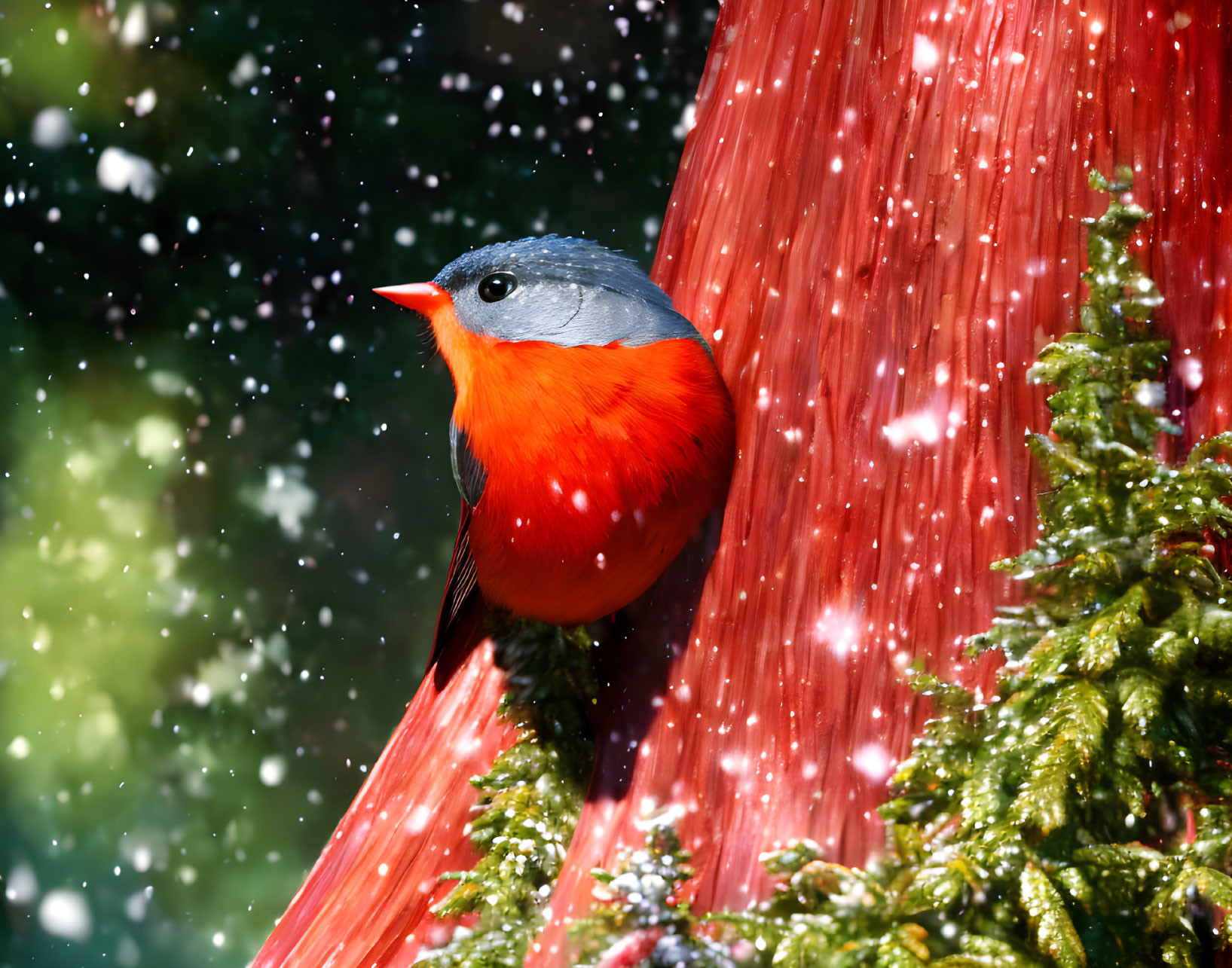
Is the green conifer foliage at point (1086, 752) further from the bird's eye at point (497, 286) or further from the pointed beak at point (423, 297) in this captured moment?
the pointed beak at point (423, 297)

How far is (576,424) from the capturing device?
1.10 m

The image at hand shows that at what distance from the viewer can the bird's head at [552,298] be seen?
3.80 feet

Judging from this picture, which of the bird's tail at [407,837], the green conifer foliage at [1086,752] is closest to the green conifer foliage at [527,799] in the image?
the bird's tail at [407,837]

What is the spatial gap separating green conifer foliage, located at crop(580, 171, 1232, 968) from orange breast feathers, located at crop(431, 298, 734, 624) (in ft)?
1.12

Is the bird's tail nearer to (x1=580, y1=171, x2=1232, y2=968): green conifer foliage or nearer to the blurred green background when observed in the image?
(x1=580, y1=171, x2=1232, y2=968): green conifer foliage

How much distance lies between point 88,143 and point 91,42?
0.30 m

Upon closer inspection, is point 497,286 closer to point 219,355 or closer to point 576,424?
point 576,424

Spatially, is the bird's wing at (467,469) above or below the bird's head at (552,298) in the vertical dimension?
below

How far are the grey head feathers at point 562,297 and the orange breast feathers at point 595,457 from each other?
2 cm

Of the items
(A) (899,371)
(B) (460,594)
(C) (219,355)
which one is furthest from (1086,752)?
(C) (219,355)

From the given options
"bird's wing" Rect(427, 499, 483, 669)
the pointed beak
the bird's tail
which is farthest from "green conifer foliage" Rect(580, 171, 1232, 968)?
the pointed beak

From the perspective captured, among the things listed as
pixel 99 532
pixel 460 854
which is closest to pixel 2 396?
pixel 99 532

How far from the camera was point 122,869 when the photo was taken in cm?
329

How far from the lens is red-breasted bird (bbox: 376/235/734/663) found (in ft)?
3.61
